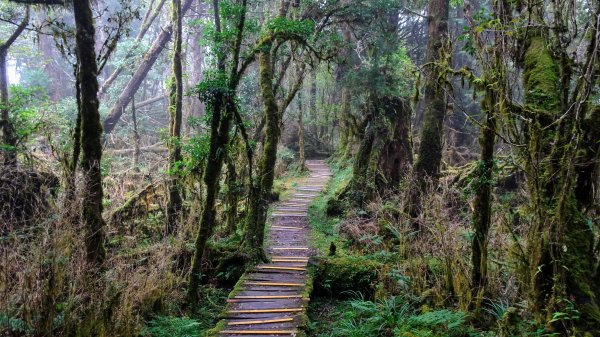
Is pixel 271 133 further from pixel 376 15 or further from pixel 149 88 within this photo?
pixel 149 88

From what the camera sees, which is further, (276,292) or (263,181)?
(263,181)

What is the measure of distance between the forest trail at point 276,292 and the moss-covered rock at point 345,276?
0.35m

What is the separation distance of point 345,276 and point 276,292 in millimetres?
1401

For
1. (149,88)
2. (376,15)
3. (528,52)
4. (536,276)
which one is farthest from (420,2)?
(149,88)

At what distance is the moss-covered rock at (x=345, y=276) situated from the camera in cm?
716

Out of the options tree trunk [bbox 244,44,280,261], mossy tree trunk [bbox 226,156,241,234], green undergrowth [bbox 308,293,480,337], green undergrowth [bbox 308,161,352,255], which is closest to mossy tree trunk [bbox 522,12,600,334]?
green undergrowth [bbox 308,293,480,337]

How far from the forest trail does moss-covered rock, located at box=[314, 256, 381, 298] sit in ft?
1.16

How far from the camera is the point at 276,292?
21.9 feet

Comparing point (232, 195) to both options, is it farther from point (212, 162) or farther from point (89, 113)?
point (89, 113)

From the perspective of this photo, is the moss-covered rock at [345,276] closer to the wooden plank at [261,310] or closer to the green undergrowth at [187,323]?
the wooden plank at [261,310]

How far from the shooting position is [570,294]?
12.1ft

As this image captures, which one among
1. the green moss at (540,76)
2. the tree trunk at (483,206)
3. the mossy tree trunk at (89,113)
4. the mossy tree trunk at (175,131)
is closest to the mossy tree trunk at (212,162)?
the mossy tree trunk at (89,113)

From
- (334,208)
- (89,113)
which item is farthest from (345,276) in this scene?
(89,113)

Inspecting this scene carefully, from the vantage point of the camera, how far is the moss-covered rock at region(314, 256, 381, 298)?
7.16m
